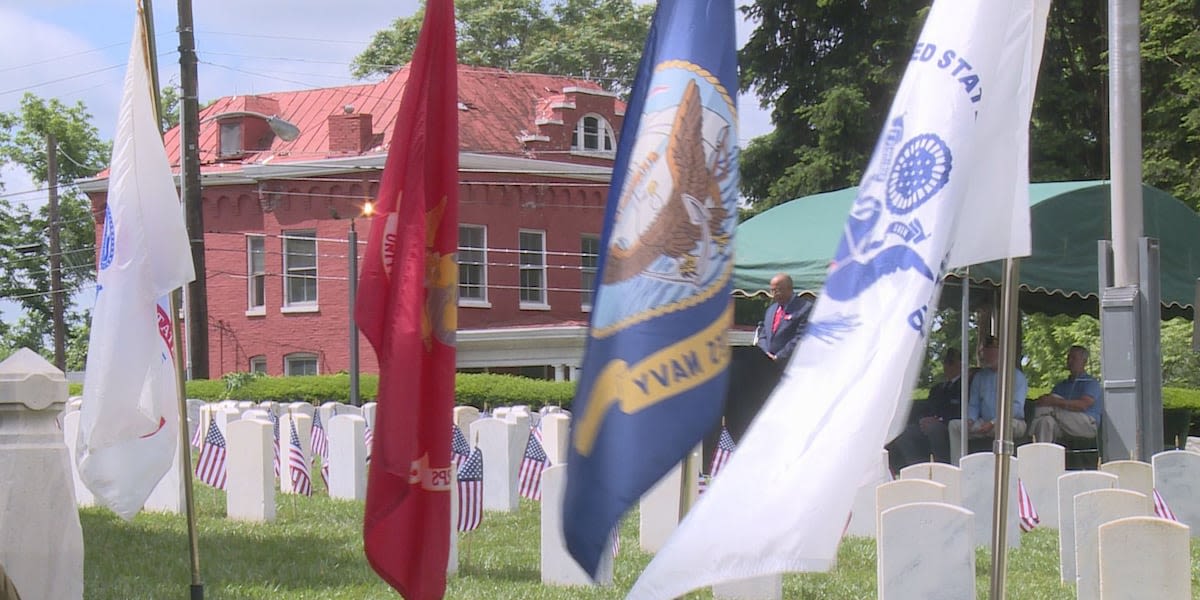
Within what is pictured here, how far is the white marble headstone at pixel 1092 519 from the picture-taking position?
731 centimetres

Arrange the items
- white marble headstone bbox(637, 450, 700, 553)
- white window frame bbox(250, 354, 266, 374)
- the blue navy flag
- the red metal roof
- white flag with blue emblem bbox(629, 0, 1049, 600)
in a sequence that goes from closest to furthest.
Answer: white flag with blue emblem bbox(629, 0, 1049, 600), the blue navy flag, white marble headstone bbox(637, 450, 700, 553), the red metal roof, white window frame bbox(250, 354, 266, 374)

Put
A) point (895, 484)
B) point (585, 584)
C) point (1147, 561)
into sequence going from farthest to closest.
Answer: point (585, 584), point (895, 484), point (1147, 561)

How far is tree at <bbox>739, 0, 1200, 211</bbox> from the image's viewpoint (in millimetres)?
26109

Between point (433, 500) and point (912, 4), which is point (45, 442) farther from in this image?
point (912, 4)

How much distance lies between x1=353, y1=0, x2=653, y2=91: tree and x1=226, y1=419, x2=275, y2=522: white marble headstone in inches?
1557

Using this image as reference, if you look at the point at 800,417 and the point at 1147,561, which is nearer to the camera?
the point at 800,417

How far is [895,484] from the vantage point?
25.1ft

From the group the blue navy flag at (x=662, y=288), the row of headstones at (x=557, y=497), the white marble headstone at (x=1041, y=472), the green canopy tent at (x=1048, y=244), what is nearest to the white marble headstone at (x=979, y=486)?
the white marble headstone at (x=1041, y=472)

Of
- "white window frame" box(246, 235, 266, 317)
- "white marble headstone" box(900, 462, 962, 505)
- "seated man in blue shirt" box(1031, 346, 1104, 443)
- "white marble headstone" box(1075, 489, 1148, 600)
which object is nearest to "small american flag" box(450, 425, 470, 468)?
"white marble headstone" box(900, 462, 962, 505)

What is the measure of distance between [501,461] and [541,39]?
41906 mm

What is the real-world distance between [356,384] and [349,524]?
51.1ft

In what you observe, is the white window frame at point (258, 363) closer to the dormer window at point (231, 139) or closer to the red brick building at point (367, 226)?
the red brick building at point (367, 226)

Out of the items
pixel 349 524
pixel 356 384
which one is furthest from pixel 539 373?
pixel 349 524

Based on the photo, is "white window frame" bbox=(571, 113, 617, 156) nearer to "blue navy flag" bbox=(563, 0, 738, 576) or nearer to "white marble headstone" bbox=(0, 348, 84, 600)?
"white marble headstone" bbox=(0, 348, 84, 600)
